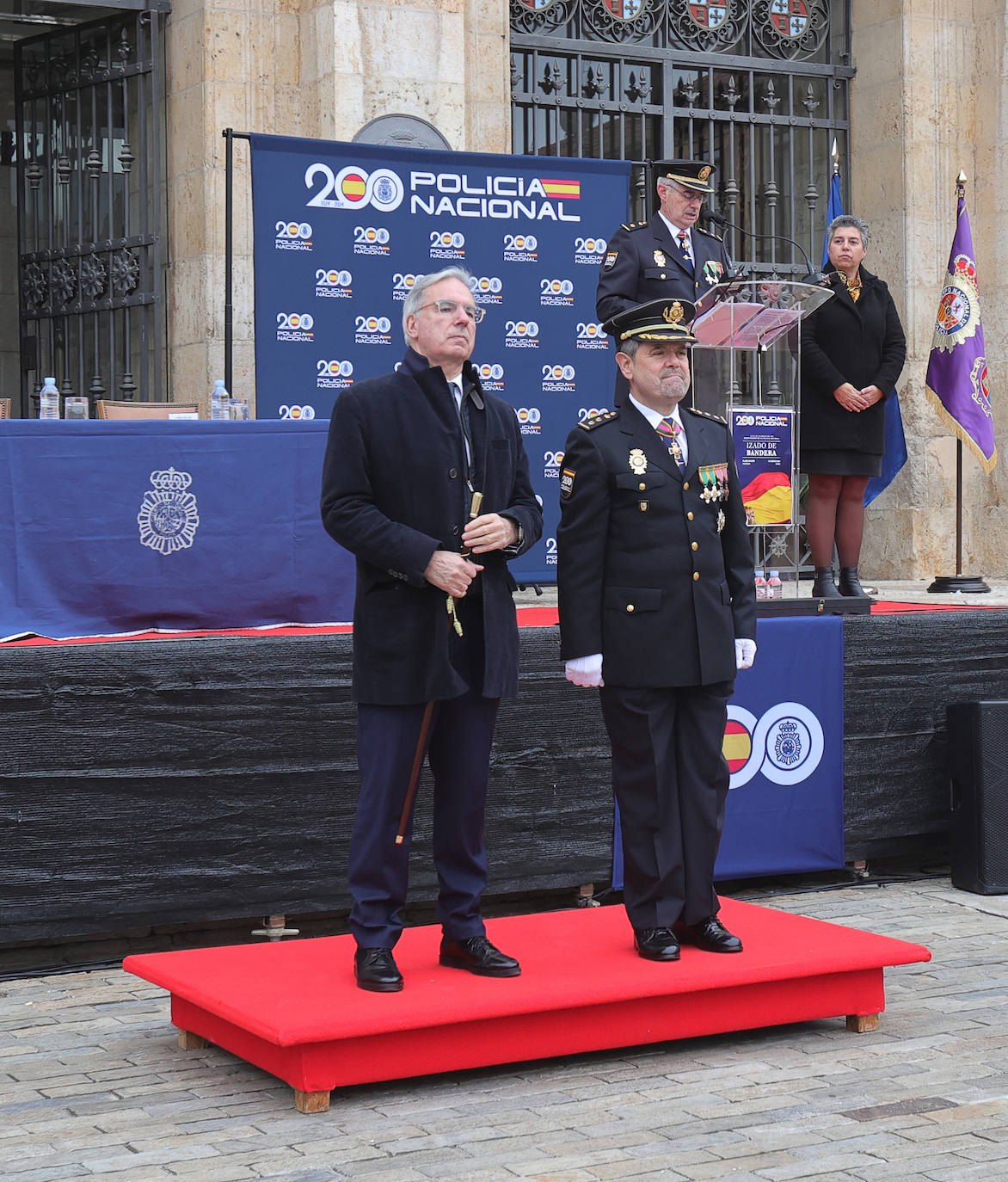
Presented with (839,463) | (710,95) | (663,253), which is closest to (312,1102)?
(663,253)

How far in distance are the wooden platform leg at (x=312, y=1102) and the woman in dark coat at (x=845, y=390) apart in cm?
411

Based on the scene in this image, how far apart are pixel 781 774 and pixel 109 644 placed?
8.72 feet

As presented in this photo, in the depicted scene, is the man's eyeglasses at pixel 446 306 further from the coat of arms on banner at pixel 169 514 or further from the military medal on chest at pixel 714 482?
the coat of arms on banner at pixel 169 514

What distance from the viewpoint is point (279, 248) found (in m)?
8.67

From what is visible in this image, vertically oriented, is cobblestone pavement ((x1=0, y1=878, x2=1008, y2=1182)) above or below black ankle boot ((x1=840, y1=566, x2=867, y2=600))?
below

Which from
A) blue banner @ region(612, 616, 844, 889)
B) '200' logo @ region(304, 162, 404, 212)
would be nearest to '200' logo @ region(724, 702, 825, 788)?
blue banner @ region(612, 616, 844, 889)

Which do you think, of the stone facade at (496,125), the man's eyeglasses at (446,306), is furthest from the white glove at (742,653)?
the stone facade at (496,125)

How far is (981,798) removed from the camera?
6.72 m

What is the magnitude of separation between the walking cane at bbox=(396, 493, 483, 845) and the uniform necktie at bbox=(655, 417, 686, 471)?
0.66 meters

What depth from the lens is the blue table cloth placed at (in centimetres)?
614

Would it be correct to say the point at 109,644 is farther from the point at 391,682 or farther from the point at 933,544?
the point at 933,544

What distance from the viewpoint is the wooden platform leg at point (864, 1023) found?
4.82 meters

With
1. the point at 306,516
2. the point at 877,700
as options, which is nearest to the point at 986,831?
the point at 877,700

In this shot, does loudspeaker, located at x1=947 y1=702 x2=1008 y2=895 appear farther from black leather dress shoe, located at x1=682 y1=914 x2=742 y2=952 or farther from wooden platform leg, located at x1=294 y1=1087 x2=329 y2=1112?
wooden platform leg, located at x1=294 y1=1087 x2=329 y2=1112
